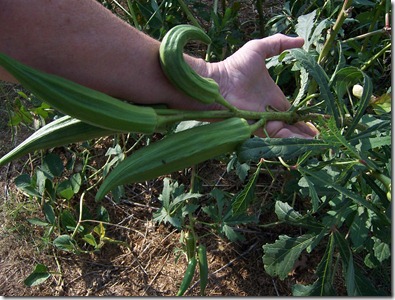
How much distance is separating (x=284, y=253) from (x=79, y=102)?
867 mm

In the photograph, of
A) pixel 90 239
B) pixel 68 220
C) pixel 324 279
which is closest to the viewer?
A: pixel 324 279

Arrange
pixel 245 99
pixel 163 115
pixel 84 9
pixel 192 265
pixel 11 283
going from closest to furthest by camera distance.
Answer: pixel 163 115 < pixel 84 9 < pixel 245 99 < pixel 192 265 < pixel 11 283

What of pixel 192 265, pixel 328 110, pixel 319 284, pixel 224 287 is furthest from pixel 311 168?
pixel 224 287

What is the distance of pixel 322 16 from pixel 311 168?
125 centimetres

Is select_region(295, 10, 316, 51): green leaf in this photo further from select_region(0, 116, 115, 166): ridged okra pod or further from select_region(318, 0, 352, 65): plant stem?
select_region(0, 116, 115, 166): ridged okra pod

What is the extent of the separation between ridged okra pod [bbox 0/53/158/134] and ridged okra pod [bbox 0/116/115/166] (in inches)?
3.8

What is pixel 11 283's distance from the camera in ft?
8.63

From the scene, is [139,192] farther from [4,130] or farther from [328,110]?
[328,110]

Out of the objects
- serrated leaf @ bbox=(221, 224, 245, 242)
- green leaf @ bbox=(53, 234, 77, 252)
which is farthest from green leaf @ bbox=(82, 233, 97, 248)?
serrated leaf @ bbox=(221, 224, 245, 242)

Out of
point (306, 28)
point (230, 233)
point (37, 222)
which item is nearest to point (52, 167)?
point (37, 222)

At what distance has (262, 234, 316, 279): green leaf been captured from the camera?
1725mm

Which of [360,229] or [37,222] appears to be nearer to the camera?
[360,229]

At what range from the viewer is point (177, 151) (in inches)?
57.2

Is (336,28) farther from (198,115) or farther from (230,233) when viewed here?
(230,233)
